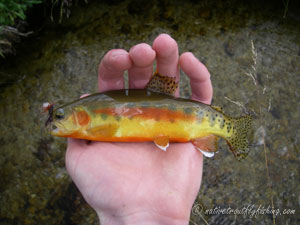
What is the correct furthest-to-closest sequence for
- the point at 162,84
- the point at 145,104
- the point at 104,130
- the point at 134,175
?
the point at 162,84
the point at 145,104
the point at 104,130
the point at 134,175

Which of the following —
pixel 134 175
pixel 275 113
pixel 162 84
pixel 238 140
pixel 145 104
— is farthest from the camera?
pixel 275 113

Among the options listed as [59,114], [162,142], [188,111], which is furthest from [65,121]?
[188,111]

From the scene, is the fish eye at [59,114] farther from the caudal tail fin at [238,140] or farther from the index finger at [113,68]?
the caudal tail fin at [238,140]

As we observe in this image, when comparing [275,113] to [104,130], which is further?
[275,113]

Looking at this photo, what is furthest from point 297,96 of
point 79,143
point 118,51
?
point 79,143

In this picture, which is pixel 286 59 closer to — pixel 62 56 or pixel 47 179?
pixel 62 56

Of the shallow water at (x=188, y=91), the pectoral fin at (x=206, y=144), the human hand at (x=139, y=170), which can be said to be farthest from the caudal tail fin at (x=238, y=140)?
the shallow water at (x=188, y=91)

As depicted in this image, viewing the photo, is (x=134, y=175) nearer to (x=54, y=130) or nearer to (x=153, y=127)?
(x=153, y=127)
